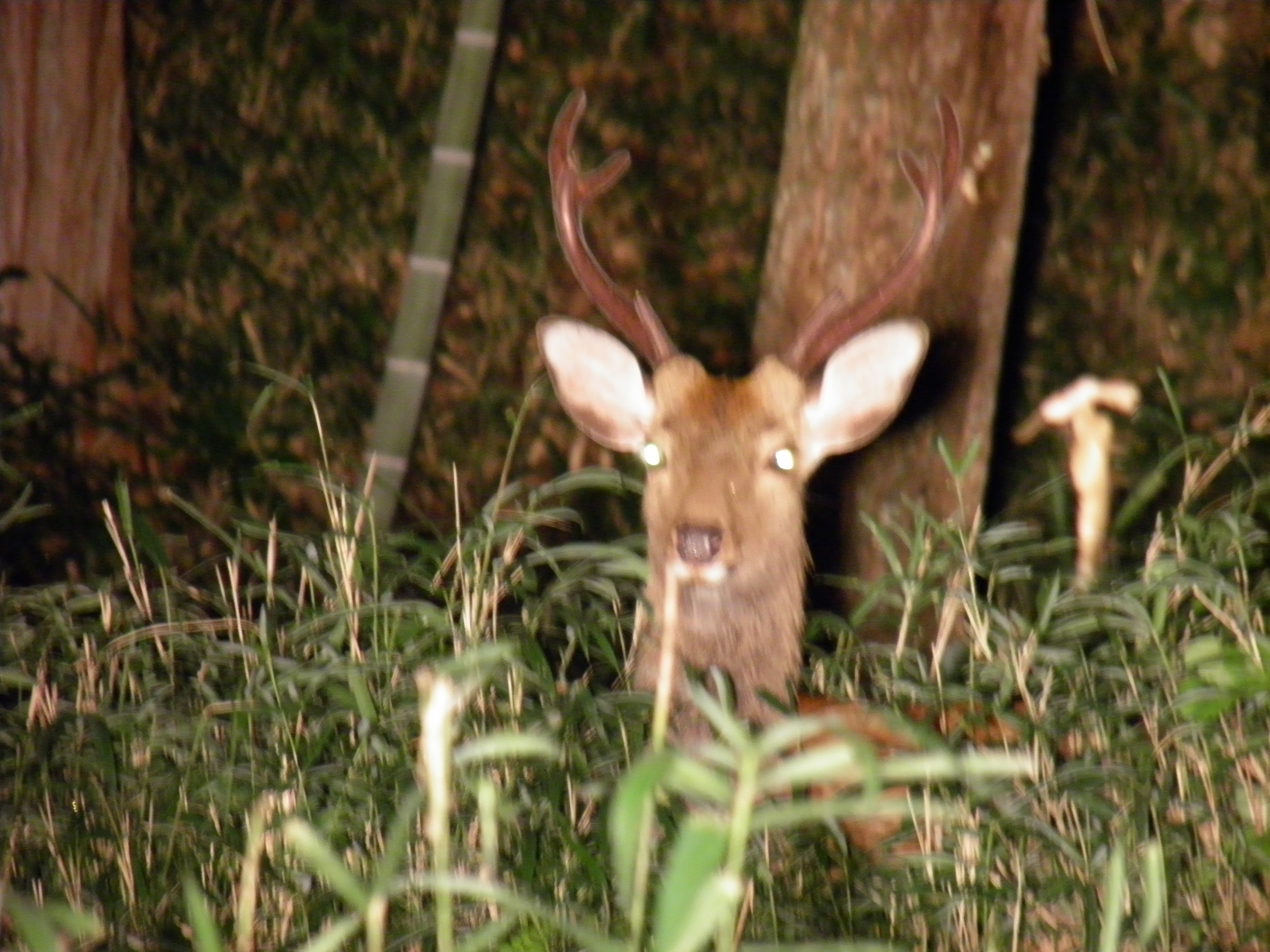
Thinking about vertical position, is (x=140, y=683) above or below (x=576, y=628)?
below

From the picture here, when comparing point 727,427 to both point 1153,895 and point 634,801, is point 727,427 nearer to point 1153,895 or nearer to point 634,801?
point 1153,895

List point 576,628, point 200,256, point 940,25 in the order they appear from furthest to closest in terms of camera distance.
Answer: point 200,256 < point 940,25 < point 576,628

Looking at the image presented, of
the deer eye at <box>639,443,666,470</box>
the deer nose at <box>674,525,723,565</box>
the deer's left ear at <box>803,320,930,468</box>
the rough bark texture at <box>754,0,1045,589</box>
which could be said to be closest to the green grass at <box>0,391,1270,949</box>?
the deer nose at <box>674,525,723,565</box>

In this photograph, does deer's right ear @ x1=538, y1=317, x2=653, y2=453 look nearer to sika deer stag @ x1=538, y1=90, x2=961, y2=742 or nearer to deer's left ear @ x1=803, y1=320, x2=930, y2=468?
sika deer stag @ x1=538, y1=90, x2=961, y2=742

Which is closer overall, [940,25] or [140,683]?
[140,683]

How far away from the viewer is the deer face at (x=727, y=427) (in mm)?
3797

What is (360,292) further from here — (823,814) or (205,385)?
(823,814)

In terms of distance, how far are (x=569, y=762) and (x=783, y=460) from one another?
44.9 inches

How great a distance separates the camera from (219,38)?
7348 mm

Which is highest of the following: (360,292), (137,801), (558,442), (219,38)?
(219,38)

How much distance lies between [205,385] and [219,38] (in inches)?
68.0

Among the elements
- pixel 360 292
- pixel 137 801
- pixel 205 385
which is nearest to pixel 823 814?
pixel 137 801

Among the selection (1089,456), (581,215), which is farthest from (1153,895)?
(1089,456)

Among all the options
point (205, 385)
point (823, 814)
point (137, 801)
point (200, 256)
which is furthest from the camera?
point (200, 256)
